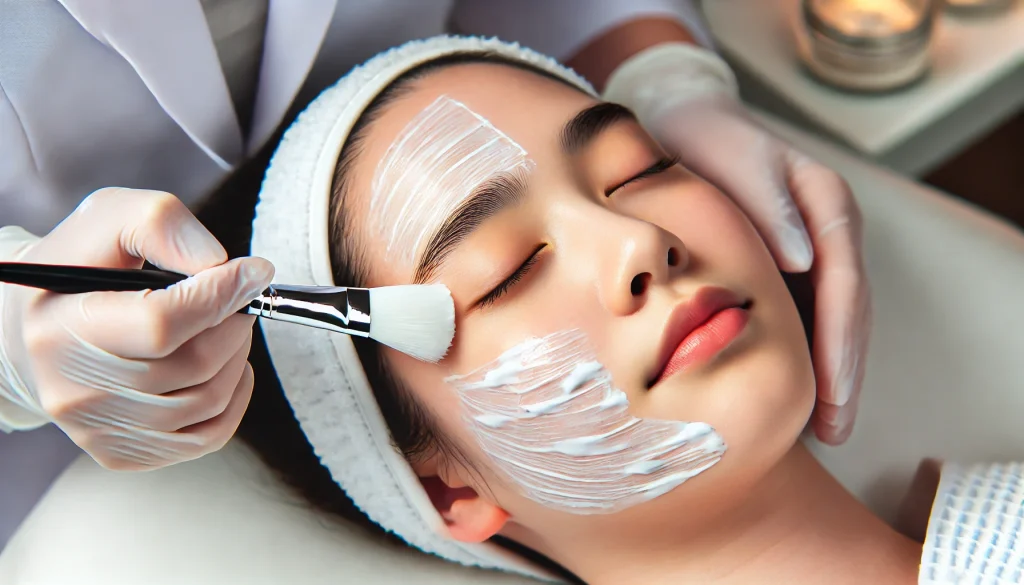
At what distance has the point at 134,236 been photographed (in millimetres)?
751

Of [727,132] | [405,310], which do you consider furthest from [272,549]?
[727,132]

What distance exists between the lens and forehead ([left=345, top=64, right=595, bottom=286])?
0.86 m

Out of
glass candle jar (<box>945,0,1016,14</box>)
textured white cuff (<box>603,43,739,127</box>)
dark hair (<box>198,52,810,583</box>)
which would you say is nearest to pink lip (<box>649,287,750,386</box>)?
dark hair (<box>198,52,810,583</box>)

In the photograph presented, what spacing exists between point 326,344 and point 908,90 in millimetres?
1035

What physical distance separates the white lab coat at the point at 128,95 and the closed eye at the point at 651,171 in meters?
0.38

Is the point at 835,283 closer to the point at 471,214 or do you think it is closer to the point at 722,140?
the point at 722,140

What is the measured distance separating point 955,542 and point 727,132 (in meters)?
0.54

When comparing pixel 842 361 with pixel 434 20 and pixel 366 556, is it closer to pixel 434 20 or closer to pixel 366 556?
pixel 366 556

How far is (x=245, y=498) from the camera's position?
0.99 metres

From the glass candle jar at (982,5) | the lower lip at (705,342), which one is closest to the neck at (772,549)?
the lower lip at (705,342)

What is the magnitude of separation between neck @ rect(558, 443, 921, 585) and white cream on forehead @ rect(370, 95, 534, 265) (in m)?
0.35

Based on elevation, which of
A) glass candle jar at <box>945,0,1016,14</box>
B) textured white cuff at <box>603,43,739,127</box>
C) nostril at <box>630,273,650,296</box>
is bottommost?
textured white cuff at <box>603,43,739,127</box>

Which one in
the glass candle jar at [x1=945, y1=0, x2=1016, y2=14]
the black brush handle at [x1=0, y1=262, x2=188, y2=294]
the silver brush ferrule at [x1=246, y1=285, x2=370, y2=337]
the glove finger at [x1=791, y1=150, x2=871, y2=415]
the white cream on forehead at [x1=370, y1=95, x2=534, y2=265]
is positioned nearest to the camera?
the black brush handle at [x1=0, y1=262, x2=188, y2=294]

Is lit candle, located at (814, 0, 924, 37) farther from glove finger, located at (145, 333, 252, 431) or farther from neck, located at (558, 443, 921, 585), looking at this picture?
glove finger, located at (145, 333, 252, 431)
